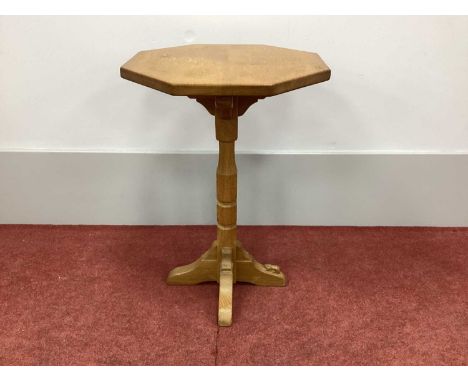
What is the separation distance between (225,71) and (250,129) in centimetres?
85

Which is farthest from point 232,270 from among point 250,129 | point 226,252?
point 250,129

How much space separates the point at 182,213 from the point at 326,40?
109 centimetres

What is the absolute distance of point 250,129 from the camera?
2.46 m

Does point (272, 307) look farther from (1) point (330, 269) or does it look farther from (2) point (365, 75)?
(2) point (365, 75)

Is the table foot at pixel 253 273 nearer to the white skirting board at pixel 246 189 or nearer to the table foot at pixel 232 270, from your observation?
the table foot at pixel 232 270

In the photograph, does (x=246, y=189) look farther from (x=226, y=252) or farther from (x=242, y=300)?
(x=242, y=300)

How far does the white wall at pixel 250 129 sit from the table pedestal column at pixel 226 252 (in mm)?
529

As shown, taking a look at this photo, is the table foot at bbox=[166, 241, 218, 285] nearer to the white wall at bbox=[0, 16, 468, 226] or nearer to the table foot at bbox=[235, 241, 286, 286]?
the table foot at bbox=[235, 241, 286, 286]

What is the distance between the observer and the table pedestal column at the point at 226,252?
1.84 meters

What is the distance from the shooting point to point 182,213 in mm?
2623

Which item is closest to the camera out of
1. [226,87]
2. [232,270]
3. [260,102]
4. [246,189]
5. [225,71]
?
[226,87]

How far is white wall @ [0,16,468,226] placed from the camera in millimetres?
2307

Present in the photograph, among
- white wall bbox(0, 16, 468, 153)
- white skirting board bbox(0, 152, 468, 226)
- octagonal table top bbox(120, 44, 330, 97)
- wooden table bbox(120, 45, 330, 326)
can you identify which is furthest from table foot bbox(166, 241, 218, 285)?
octagonal table top bbox(120, 44, 330, 97)

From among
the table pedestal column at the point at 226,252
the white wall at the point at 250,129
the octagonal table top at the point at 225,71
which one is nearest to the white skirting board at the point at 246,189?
the white wall at the point at 250,129
